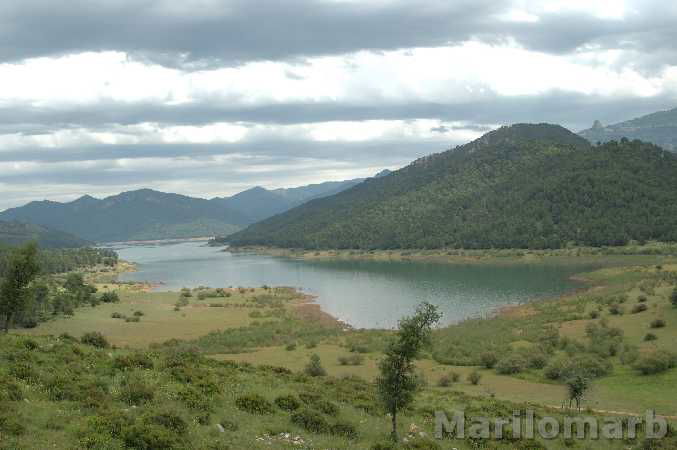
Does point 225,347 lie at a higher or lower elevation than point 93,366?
lower

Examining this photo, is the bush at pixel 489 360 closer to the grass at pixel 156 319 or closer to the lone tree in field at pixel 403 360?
the lone tree in field at pixel 403 360

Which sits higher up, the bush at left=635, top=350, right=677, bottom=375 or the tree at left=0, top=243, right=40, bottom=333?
the tree at left=0, top=243, right=40, bottom=333

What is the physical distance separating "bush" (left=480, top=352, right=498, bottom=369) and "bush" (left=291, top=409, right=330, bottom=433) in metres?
26.4

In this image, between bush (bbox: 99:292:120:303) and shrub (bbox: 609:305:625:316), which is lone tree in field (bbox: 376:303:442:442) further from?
bush (bbox: 99:292:120:303)

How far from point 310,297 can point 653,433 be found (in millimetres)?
85551

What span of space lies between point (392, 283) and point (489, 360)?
7564 centimetres

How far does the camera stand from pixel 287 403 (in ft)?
78.4

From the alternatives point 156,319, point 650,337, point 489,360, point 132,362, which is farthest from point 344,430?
point 156,319

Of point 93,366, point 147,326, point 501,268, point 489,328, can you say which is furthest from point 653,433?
point 501,268

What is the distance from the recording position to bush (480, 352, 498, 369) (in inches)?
1805

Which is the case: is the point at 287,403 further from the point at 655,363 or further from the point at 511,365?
the point at 655,363

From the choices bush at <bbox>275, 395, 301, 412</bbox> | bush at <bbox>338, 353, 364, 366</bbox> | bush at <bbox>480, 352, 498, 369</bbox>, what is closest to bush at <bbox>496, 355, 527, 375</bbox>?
bush at <bbox>480, 352, 498, 369</bbox>

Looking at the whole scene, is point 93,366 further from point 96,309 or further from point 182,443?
point 96,309

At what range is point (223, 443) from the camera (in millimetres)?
18297
